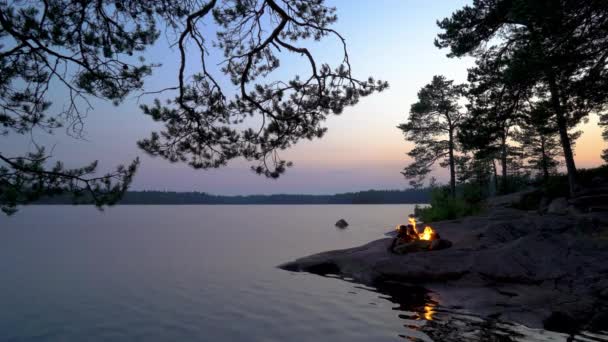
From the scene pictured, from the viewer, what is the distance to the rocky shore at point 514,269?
845cm

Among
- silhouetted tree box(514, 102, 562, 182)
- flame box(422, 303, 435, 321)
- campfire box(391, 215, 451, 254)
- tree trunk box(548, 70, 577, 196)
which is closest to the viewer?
flame box(422, 303, 435, 321)

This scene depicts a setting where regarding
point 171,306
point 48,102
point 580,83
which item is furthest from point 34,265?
point 580,83

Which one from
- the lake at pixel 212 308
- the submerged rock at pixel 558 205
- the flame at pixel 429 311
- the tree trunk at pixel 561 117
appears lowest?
the lake at pixel 212 308

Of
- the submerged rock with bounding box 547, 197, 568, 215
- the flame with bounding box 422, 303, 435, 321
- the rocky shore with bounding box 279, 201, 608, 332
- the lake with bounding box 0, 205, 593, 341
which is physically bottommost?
the lake with bounding box 0, 205, 593, 341

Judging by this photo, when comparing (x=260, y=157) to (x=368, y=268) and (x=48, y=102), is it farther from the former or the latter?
(x=368, y=268)

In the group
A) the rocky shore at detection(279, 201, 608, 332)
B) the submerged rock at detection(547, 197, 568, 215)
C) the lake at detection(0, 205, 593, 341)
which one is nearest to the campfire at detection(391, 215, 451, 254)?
the rocky shore at detection(279, 201, 608, 332)

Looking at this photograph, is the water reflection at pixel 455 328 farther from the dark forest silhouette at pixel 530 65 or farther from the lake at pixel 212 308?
the dark forest silhouette at pixel 530 65

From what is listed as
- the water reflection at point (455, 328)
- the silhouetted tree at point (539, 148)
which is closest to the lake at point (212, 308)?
the water reflection at point (455, 328)

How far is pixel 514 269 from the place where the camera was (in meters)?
10.8

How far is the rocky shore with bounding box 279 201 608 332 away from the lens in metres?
8.45

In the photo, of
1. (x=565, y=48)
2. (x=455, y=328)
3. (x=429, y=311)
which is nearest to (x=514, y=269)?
(x=429, y=311)

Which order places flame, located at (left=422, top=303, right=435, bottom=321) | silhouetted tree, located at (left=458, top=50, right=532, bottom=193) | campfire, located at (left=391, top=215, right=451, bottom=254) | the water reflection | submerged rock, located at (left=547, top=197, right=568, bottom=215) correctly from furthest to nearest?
submerged rock, located at (left=547, top=197, right=568, bottom=215)
silhouetted tree, located at (left=458, top=50, right=532, bottom=193)
campfire, located at (left=391, top=215, right=451, bottom=254)
flame, located at (left=422, top=303, right=435, bottom=321)
the water reflection

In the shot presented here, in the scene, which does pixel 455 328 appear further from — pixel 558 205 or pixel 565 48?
pixel 558 205

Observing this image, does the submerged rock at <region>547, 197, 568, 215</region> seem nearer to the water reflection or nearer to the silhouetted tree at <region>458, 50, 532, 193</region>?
the silhouetted tree at <region>458, 50, 532, 193</region>
